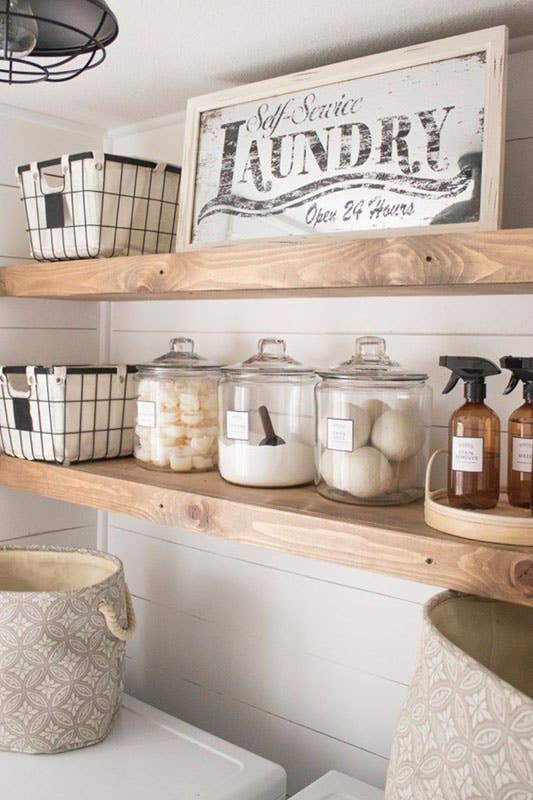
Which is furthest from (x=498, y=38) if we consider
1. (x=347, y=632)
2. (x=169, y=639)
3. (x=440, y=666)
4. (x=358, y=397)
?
(x=169, y=639)

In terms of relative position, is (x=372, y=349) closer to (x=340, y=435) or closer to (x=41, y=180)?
(x=340, y=435)

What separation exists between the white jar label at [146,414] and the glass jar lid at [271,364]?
19 cm

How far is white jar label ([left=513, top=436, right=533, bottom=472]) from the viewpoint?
1173 mm

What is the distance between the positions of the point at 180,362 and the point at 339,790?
84cm

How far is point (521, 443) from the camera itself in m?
1.18

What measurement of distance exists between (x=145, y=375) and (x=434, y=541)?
75 centimetres

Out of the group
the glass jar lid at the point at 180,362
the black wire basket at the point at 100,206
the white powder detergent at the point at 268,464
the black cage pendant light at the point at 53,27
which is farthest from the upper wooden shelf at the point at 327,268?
the black cage pendant light at the point at 53,27

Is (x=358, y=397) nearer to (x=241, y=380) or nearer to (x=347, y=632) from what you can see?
(x=241, y=380)

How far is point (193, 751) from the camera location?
5.06ft

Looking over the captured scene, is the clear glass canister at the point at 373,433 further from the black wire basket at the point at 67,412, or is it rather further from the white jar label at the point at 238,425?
the black wire basket at the point at 67,412

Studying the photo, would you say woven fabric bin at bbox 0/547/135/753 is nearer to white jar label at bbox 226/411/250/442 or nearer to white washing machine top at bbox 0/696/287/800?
white washing machine top at bbox 0/696/287/800

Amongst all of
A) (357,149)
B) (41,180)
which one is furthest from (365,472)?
(41,180)

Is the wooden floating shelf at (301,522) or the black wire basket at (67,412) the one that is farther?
the black wire basket at (67,412)

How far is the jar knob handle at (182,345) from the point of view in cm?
168
